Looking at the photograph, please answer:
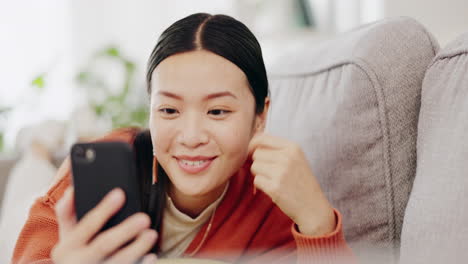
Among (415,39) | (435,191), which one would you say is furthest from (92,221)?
(415,39)

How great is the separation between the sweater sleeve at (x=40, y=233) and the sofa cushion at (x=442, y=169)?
600 millimetres

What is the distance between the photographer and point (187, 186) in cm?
84

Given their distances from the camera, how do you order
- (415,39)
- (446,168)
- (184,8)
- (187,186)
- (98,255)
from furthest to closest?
(184,8), (415,39), (187,186), (446,168), (98,255)

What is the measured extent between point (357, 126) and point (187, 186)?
315mm

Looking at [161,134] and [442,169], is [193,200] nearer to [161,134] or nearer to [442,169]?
[161,134]

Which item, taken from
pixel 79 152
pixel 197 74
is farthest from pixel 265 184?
pixel 79 152

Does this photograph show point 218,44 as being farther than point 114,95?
No

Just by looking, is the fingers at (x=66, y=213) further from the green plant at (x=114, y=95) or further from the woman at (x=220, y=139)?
the green plant at (x=114, y=95)

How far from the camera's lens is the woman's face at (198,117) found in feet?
2.62

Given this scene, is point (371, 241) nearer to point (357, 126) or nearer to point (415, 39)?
point (357, 126)

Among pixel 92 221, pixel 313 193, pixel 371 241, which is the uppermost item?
pixel 92 221

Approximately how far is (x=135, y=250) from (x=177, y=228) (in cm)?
35

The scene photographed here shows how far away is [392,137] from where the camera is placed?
90 centimetres

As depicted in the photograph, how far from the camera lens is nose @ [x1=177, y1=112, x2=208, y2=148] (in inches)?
31.4
